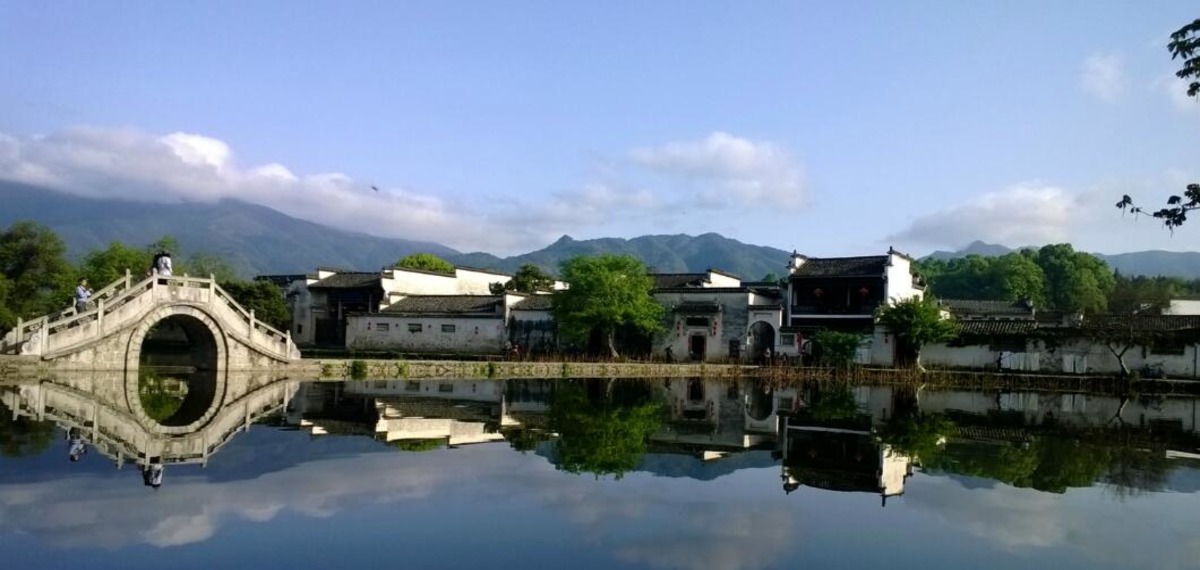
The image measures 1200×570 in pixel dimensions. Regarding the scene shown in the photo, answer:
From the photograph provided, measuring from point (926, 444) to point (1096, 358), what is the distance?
1083 inches

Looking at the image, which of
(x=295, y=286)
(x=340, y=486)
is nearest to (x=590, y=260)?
(x=295, y=286)

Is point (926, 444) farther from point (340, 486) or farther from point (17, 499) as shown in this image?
point (17, 499)

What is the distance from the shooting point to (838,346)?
131 feet

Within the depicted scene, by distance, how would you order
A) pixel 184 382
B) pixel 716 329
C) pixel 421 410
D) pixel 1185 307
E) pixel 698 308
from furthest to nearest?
pixel 1185 307, pixel 698 308, pixel 716 329, pixel 184 382, pixel 421 410

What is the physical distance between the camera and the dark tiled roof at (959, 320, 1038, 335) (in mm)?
39906

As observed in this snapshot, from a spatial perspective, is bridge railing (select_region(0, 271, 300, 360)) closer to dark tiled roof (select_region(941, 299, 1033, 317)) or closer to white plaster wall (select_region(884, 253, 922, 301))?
white plaster wall (select_region(884, 253, 922, 301))

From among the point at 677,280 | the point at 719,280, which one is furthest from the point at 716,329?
the point at 719,280

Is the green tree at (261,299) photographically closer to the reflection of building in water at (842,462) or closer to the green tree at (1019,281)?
the reflection of building in water at (842,462)

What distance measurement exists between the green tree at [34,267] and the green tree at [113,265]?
2.56 metres

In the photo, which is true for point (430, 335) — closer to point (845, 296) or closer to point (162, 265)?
point (845, 296)

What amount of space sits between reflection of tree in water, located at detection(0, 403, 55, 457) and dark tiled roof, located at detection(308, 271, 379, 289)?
3816 centimetres

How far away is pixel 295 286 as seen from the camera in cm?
5525

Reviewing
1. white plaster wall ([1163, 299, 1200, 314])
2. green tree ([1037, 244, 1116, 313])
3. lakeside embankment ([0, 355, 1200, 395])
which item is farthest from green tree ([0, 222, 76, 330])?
green tree ([1037, 244, 1116, 313])

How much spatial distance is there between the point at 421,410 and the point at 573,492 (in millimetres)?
9500
